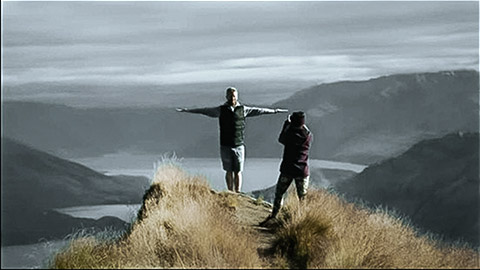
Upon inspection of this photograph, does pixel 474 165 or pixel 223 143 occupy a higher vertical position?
pixel 223 143

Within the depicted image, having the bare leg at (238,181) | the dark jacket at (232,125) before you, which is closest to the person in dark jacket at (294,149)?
the dark jacket at (232,125)

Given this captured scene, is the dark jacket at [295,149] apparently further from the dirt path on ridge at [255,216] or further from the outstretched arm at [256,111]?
the outstretched arm at [256,111]

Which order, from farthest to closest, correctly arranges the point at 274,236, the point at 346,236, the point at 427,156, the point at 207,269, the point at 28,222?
the point at 427,156 < the point at 28,222 < the point at 274,236 < the point at 346,236 < the point at 207,269

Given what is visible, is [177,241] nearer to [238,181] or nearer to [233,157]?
[233,157]

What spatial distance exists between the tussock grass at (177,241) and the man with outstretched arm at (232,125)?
0.71m

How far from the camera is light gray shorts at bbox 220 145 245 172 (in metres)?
19.4

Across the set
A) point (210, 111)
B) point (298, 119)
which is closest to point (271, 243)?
point (298, 119)

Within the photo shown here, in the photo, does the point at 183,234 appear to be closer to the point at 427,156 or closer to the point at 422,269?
the point at 422,269

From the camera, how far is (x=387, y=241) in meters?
16.6

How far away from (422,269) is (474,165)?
623 inches

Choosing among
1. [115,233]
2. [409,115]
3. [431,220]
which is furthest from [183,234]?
[409,115]

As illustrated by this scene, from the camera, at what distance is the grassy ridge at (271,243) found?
606 inches

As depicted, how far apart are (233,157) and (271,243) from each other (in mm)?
2976

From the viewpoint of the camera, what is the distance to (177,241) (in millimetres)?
16250
